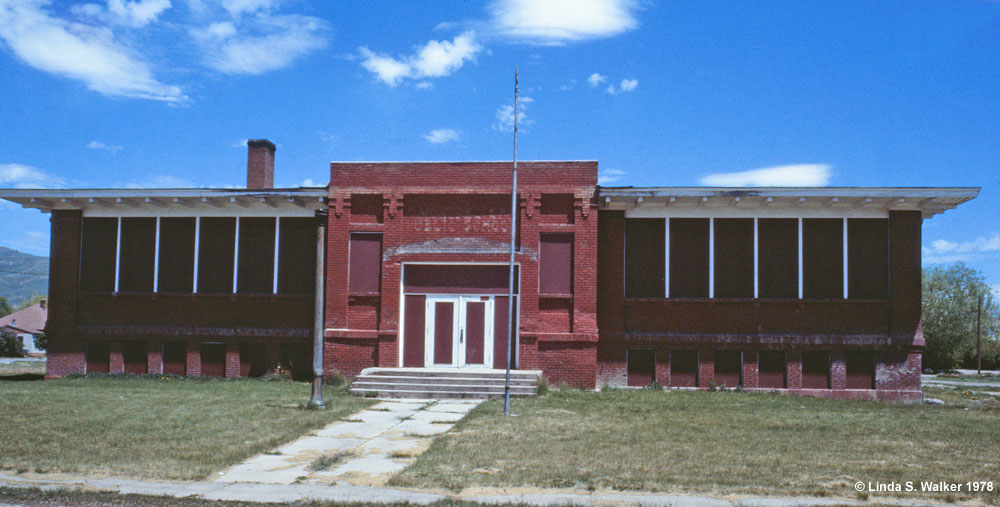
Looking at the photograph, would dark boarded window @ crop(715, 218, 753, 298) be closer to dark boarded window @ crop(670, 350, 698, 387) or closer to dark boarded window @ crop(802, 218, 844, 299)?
dark boarded window @ crop(802, 218, 844, 299)

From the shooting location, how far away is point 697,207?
20000 mm

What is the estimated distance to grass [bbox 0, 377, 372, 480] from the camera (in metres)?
9.23

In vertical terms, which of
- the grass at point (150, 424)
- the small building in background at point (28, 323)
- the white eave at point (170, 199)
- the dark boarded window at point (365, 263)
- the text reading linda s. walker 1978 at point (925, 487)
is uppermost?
the white eave at point (170, 199)

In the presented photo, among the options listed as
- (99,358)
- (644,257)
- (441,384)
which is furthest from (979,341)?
(99,358)

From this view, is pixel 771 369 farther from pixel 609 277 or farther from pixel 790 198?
pixel 609 277

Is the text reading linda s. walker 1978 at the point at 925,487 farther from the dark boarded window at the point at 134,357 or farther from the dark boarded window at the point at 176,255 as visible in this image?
the dark boarded window at the point at 134,357

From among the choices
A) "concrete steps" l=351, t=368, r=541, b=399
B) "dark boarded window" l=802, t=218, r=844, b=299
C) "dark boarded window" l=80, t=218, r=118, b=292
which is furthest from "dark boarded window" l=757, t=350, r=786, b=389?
"dark boarded window" l=80, t=218, r=118, b=292

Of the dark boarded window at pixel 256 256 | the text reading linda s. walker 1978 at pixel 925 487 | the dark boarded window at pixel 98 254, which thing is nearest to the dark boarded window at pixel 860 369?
the text reading linda s. walker 1978 at pixel 925 487

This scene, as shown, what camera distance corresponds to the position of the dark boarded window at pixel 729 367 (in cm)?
1986

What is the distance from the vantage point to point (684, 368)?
20.0 metres

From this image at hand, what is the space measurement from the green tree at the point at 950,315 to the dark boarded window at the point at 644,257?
116ft

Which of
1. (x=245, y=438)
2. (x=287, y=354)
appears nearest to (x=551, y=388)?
(x=287, y=354)

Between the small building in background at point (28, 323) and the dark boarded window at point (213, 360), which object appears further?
the small building in background at point (28, 323)

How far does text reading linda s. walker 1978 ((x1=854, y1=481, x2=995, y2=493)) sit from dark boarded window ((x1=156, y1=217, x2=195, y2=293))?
18.2 m
